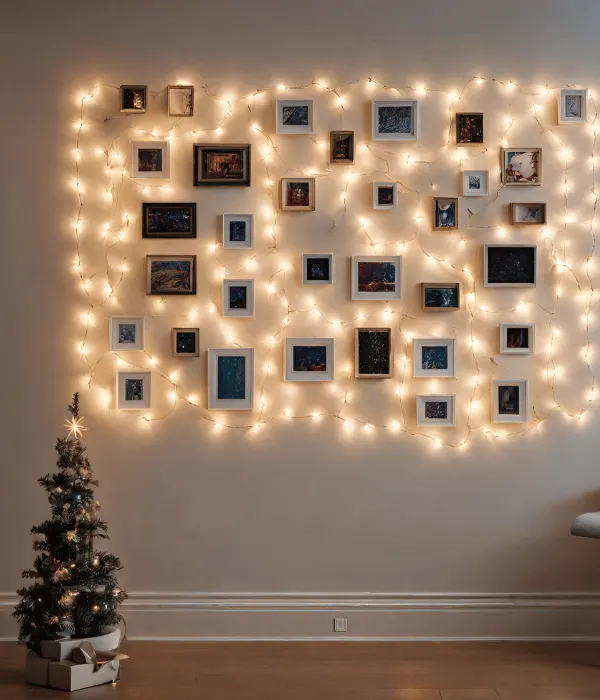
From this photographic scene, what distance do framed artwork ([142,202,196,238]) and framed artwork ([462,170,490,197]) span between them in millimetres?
Answer: 1322

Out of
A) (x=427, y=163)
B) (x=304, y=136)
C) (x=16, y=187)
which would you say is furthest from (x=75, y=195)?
(x=427, y=163)

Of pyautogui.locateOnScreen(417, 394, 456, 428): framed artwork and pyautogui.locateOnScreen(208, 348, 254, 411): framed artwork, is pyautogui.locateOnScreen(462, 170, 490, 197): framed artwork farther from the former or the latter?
pyautogui.locateOnScreen(208, 348, 254, 411): framed artwork

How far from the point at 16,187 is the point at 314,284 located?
4.99 feet

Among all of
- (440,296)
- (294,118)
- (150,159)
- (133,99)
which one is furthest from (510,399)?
(133,99)

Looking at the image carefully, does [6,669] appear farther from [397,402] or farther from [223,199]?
[223,199]

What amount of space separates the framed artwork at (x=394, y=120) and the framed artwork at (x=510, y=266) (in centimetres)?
67

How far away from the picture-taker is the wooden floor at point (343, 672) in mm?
2855

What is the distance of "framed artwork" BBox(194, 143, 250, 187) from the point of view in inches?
139

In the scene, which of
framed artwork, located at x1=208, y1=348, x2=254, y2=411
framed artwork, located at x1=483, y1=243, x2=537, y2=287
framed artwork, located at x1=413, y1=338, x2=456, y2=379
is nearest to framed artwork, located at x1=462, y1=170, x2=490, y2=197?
framed artwork, located at x1=483, y1=243, x2=537, y2=287

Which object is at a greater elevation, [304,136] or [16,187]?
[304,136]

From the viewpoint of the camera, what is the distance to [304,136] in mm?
3566

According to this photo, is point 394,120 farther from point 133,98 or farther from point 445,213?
point 133,98

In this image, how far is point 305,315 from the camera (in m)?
3.56

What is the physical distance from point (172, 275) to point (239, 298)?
342 mm
